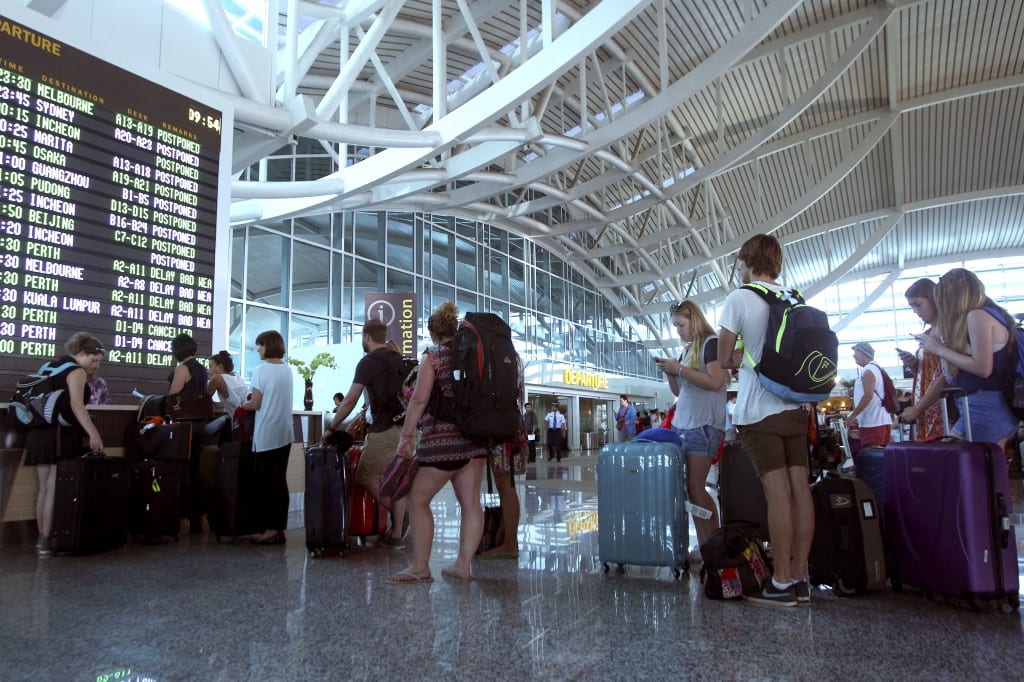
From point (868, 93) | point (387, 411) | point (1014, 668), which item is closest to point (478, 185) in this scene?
point (868, 93)

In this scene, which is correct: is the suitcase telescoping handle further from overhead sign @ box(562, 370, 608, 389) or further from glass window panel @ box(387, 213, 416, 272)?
overhead sign @ box(562, 370, 608, 389)

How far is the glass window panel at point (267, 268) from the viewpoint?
1733 centimetres

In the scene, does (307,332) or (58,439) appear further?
(307,332)

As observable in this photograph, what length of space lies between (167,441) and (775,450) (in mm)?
4417

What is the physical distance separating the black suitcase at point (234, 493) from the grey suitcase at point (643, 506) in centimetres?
268

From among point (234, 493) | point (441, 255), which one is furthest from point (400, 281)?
point (234, 493)

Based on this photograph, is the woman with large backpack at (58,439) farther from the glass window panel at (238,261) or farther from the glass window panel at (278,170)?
the glass window panel at (278,170)

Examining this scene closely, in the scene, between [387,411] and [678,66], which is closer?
[387,411]

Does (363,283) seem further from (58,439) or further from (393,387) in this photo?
(393,387)

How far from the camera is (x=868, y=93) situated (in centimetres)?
2141

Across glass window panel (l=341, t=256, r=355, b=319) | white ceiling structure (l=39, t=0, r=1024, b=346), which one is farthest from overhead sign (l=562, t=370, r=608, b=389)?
glass window panel (l=341, t=256, r=355, b=319)

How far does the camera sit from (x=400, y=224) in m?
22.4

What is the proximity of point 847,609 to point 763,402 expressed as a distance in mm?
905

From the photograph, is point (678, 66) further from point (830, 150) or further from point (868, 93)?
point (830, 150)
